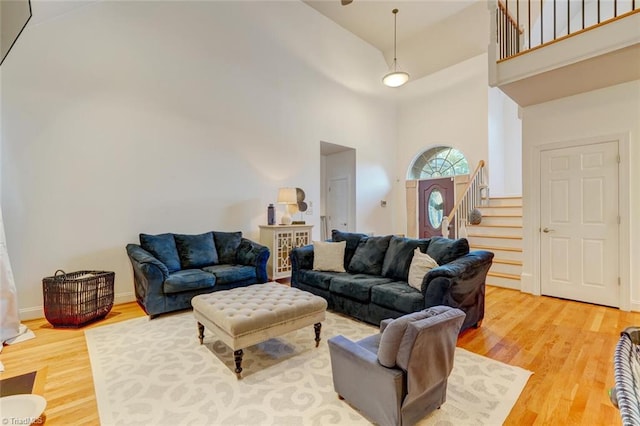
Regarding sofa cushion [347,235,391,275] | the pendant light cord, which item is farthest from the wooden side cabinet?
the pendant light cord

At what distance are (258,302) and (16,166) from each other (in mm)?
3075

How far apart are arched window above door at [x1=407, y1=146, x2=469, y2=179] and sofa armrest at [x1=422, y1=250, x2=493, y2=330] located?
4.66m

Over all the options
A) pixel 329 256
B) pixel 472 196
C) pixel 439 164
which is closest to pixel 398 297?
pixel 329 256

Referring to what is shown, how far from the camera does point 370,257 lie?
3598 mm

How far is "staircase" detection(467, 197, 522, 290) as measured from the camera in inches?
183

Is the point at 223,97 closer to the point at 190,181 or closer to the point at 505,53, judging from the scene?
the point at 190,181

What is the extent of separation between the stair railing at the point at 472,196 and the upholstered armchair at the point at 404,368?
463 cm

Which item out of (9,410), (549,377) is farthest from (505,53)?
(9,410)

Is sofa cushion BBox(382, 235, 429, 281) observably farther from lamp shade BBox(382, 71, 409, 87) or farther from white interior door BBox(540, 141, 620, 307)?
lamp shade BBox(382, 71, 409, 87)

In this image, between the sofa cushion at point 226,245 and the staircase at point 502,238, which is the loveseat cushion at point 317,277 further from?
the staircase at point 502,238

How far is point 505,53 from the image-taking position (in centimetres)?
365

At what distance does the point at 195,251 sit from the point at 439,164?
6.10m

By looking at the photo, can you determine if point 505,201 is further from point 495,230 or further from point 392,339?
point 392,339

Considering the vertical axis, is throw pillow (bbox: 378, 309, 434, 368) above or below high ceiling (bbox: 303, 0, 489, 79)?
below
